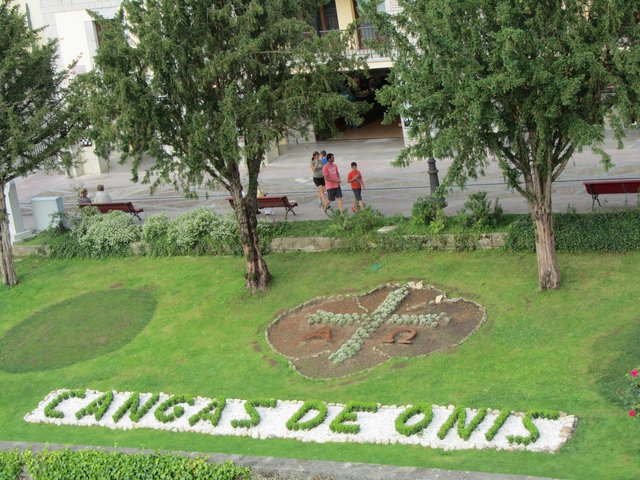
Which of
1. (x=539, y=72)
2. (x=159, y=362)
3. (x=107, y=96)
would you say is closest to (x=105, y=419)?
(x=159, y=362)

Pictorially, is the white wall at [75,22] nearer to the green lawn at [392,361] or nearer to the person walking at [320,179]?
the person walking at [320,179]

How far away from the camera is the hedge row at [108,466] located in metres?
14.0

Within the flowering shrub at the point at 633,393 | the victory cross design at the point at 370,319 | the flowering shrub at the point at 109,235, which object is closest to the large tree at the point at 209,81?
the victory cross design at the point at 370,319

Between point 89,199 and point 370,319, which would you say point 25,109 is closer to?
point 89,199

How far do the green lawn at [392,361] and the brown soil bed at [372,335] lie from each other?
1.09 ft

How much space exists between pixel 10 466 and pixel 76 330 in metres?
7.35

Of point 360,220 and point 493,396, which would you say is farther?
point 360,220

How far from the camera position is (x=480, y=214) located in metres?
22.0

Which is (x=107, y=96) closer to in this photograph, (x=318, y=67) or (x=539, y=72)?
(x=318, y=67)

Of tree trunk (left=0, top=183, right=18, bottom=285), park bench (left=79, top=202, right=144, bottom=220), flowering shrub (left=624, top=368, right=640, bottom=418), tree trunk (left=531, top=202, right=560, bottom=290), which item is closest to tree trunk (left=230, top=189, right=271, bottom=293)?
tree trunk (left=531, top=202, right=560, bottom=290)

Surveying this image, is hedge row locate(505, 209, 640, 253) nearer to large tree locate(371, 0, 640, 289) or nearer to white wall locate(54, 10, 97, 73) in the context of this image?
large tree locate(371, 0, 640, 289)

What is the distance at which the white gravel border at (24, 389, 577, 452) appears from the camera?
46.9ft

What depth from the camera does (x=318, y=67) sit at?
2084 cm

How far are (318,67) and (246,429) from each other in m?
8.29
